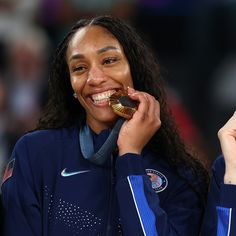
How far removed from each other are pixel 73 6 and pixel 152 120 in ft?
14.6

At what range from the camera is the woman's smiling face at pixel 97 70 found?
3.64m

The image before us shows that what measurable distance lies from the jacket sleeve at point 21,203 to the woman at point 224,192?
2.19 feet

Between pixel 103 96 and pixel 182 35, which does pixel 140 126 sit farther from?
pixel 182 35

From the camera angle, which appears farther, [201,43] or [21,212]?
[201,43]

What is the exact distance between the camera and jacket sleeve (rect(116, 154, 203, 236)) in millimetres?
3393

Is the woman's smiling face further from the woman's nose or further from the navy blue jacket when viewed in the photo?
the navy blue jacket

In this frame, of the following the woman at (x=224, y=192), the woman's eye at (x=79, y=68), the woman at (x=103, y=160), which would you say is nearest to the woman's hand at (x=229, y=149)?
the woman at (x=224, y=192)

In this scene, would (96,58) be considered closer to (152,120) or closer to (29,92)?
(152,120)

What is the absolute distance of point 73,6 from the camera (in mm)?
7879

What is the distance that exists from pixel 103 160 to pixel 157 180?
233 mm

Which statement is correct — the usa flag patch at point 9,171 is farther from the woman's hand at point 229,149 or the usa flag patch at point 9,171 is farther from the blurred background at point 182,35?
the blurred background at point 182,35

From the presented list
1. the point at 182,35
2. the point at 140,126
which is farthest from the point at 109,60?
the point at 182,35

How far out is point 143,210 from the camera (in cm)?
341

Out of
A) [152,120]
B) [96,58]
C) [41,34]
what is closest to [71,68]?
[96,58]
